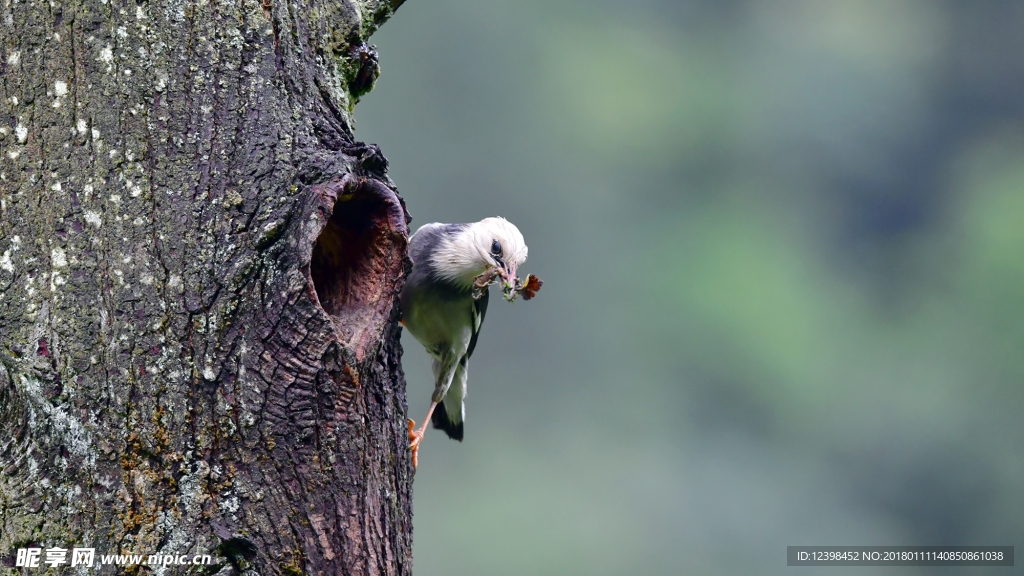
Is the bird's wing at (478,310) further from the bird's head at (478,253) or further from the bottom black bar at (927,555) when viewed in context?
the bottom black bar at (927,555)

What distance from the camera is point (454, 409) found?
4.67 meters

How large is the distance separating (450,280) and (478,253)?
0.20 meters

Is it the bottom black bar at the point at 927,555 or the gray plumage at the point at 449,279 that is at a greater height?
the bottom black bar at the point at 927,555

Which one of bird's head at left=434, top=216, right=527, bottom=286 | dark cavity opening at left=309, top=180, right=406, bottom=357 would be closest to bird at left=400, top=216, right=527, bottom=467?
bird's head at left=434, top=216, right=527, bottom=286

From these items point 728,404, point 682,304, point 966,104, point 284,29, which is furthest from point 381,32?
point 284,29

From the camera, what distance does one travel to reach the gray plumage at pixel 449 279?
3.81 m

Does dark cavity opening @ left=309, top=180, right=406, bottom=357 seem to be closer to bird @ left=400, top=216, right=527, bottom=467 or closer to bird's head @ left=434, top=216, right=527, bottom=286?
bird @ left=400, top=216, right=527, bottom=467

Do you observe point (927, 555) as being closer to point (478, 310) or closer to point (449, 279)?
point (478, 310)

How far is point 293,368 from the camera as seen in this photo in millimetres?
1900

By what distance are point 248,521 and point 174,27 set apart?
1.14 m

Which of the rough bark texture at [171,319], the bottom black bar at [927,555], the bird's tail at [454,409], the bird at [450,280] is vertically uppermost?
the bottom black bar at [927,555]

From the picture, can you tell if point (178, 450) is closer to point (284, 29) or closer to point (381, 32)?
point (284, 29)

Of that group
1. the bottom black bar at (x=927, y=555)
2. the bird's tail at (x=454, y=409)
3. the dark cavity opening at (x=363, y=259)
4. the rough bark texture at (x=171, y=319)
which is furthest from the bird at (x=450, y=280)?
the bottom black bar at (x=927, y=555)

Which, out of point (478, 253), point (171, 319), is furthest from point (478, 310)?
point (171, 319)
